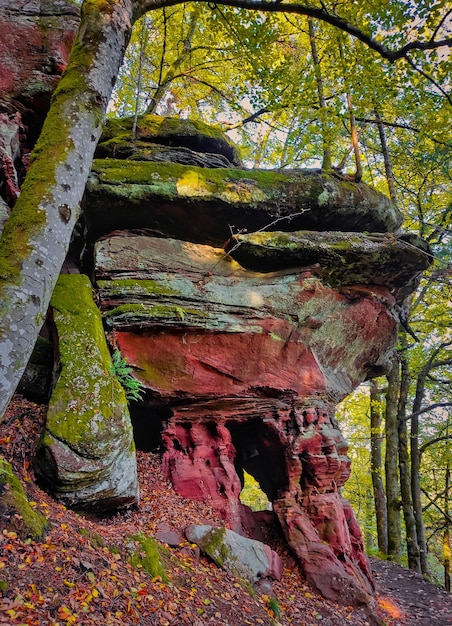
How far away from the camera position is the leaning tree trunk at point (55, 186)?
11.8 feet

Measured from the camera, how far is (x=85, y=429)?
18.2 ft

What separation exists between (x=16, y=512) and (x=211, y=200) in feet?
24.4

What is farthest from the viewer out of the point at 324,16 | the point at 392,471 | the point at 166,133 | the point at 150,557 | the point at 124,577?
the point at 392,471

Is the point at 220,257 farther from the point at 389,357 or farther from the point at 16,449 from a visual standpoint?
the point at 389,357

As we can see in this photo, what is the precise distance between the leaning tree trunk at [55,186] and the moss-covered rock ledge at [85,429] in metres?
2.10

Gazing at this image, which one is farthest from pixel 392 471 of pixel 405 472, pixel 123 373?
pixel 123 373

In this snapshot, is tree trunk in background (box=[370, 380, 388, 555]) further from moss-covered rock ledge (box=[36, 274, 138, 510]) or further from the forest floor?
moss-covered rock ledge (box=[36, 274, 138, 510])

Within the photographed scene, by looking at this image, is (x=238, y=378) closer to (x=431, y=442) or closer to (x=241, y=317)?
(x=241, y=317)

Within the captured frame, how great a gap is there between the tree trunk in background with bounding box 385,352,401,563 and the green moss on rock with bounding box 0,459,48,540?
1370cm

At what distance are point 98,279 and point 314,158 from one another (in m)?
11.2

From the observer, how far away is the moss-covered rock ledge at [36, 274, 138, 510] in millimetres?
5188

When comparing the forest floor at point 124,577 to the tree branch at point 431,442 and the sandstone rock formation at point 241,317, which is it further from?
the tree branch at point 431,442

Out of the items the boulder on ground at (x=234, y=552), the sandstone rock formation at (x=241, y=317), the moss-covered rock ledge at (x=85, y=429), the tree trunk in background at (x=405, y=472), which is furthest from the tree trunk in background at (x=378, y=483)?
the moss-covered rock ledge at (x=85, y=429)

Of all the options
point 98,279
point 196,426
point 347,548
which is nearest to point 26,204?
point 98,279
